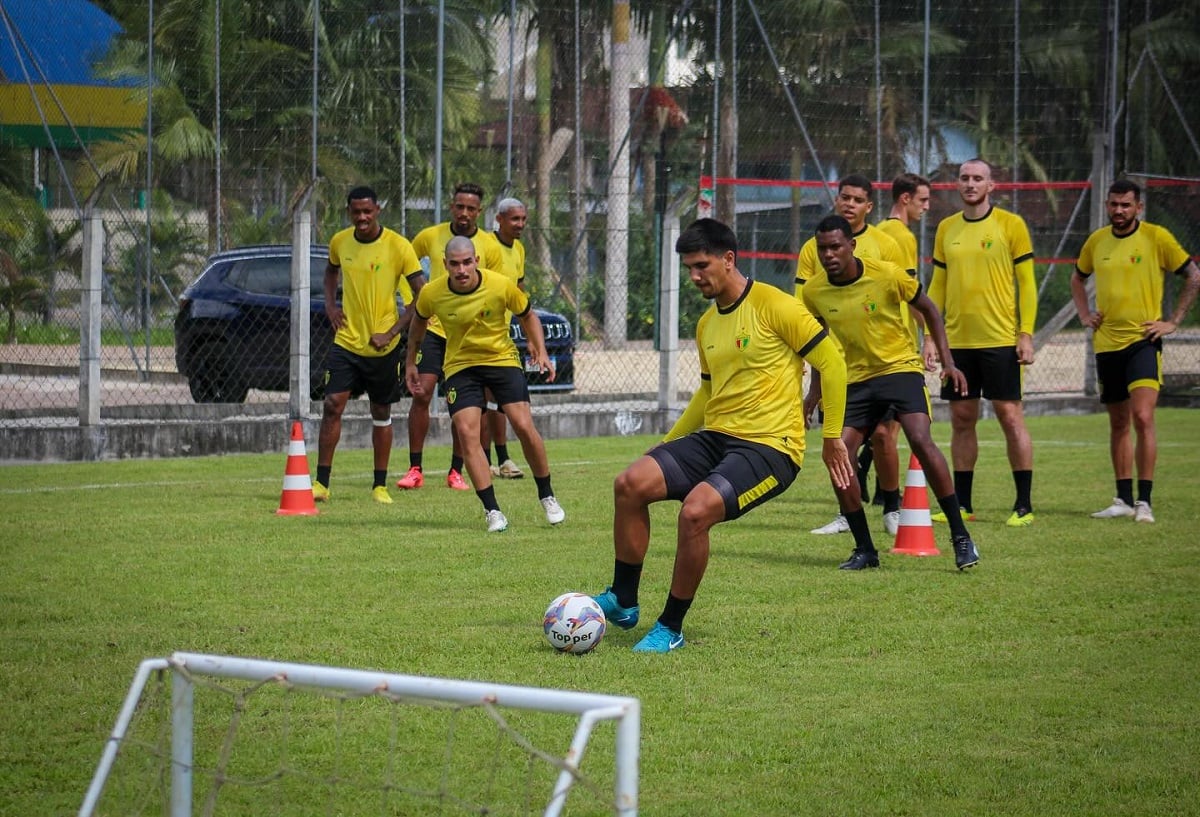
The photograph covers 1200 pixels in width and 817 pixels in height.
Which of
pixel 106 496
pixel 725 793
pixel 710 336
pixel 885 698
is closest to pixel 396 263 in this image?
pixel 106 496

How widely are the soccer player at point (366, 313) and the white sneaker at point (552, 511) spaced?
1.87m

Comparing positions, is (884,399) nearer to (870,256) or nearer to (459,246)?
(870,256)

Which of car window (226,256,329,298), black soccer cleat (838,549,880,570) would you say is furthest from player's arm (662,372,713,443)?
car window (226,256,329,298)

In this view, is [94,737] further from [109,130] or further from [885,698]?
[109,130]

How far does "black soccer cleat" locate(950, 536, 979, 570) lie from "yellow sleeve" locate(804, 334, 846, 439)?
200cm

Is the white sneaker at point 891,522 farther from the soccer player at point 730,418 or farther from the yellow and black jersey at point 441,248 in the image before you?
the yellow and black jersey at point 441,248

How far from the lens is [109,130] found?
19.4 metres

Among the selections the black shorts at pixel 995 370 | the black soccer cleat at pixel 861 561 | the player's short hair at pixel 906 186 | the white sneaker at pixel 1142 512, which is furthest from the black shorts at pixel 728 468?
the player's short hair at pixel 906 186

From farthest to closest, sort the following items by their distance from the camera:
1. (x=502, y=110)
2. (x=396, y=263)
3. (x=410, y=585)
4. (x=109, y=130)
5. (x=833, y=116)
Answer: (x=833, y=116) → (x=502, y=110) → (x=109, y=130) → (x=396, y=263) → (x=410, y=585)

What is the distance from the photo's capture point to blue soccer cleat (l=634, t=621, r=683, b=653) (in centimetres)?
704

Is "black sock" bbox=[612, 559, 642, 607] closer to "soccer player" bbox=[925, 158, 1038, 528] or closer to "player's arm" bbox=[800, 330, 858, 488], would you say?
"player's arm" bbox=[800, 330, 858, 488]

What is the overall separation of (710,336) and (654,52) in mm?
14781

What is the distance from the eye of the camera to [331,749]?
5508 mm

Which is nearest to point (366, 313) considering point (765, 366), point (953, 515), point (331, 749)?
point (953, 515)
